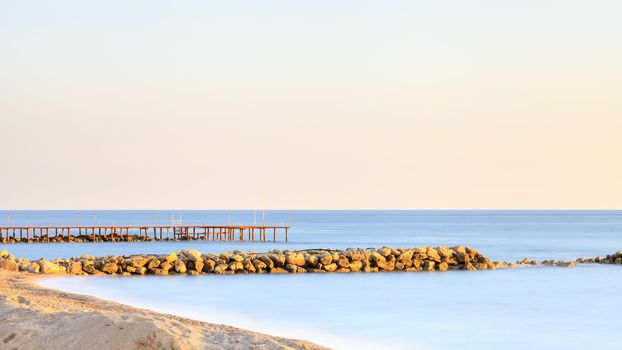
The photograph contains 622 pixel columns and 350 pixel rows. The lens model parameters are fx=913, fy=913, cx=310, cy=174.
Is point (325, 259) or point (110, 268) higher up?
point (325, 259)

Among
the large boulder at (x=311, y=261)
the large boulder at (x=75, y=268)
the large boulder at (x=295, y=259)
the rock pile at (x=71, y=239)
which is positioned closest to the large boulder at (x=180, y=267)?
the large boulder at (x=75, y=268)

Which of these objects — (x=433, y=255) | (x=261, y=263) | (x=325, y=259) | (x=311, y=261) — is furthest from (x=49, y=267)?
(x=433, y=255)

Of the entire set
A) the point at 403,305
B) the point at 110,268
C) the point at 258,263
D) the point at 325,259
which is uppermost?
the point at 325,259

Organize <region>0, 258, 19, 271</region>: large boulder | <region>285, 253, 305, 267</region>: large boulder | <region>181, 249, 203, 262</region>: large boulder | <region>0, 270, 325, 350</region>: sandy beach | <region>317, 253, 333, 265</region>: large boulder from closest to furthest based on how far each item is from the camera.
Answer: <region>0, 270, 325, 350</region>: sandy beach → <region>0, 258, 19, 271</region>: large boulder → <region>181, 249, 203, 262</region>: large boulder → <region>285, 253, 305, 267</region>: large boulder → <region>317, 253, 333, 265</region>: large boulder

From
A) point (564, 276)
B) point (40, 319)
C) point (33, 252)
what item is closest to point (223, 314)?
point (40, 319)

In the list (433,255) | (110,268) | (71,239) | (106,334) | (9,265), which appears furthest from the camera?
(71,239)

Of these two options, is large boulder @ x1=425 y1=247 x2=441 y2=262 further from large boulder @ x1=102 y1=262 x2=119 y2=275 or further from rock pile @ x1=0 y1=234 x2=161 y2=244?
rock pile @ x1=0 y1=234 x2=161 y2=244

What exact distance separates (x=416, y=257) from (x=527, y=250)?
30.9m

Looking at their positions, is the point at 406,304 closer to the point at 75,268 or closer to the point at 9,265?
the point at 75,268

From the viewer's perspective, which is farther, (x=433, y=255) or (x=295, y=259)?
(x=433, y=255)

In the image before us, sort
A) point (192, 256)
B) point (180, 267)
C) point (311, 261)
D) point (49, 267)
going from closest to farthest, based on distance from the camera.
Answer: point (49, 267), point (180, 267), point (192, 256), point (311, 261)

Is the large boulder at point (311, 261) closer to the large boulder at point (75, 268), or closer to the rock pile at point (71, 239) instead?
the large boulder at point (75, 268)

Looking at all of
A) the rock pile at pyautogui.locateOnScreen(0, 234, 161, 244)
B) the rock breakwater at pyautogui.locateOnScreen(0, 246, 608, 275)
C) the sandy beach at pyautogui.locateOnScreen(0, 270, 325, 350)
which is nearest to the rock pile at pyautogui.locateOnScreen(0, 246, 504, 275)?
the rock breakwater at pyautogui.locateOnScreen(0, 246, 608, 275)

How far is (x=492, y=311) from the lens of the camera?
89.7ft
